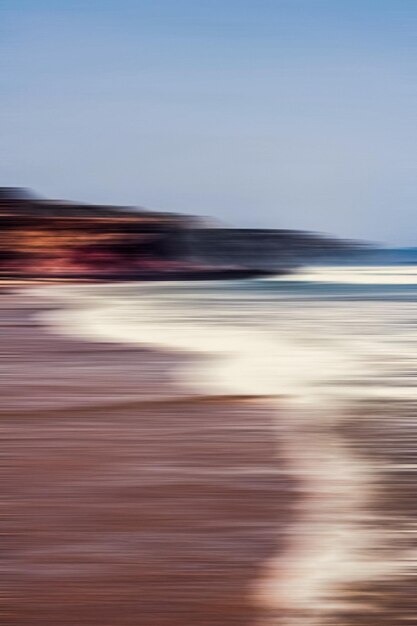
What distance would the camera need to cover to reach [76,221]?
A: 198ft

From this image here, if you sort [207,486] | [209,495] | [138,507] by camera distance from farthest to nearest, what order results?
[207,486], [209,495], [138,507]

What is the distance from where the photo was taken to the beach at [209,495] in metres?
1.87

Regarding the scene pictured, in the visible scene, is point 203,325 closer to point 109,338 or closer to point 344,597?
point 109,338

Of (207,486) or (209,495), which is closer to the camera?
(209,495)

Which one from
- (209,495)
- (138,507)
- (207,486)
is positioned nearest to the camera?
(138,507)

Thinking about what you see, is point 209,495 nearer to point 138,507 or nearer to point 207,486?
point 207,486

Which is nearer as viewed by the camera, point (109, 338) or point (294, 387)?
point (294, 387)

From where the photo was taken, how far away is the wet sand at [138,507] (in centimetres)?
186

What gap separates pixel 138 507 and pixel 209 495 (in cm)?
25

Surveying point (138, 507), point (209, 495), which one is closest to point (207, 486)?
Answer: point (209, 495)

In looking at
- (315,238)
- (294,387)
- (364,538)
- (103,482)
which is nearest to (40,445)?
(103,482)

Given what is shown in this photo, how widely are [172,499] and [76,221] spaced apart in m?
58.9

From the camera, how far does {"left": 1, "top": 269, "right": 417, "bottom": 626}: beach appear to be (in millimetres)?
1871

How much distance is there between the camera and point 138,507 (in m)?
2.50
